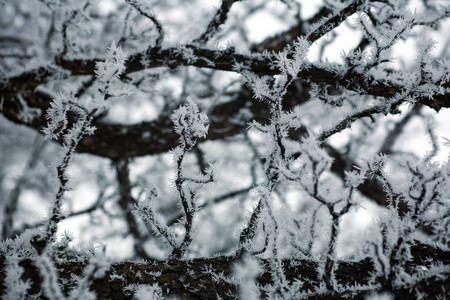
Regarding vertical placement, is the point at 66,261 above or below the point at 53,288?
above

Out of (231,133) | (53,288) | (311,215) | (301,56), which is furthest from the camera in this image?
(231,133)

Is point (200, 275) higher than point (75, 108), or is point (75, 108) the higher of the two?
point (75, 108)

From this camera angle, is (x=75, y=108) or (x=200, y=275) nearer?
(x=75, y=108)

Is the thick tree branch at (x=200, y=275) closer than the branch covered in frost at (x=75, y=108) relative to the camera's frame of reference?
No

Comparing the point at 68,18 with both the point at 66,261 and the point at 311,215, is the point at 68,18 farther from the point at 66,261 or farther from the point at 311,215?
the point at 311,215

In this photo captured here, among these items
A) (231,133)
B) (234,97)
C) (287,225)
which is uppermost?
(234,97)

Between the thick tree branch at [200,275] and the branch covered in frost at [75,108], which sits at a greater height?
the branch covered in frost at [75,108]

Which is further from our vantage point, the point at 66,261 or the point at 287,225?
the point at 287,225

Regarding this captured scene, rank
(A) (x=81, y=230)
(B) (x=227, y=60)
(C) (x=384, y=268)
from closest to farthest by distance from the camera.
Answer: (C) (x=384, y=268) → (B) (x=227, y=60) → (A) (x=81, y=230)

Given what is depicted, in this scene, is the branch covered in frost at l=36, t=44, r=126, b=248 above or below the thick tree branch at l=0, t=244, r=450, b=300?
above

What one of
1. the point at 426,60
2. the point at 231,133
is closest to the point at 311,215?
the point at 426,60

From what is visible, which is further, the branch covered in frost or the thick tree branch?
the thick tree branch
